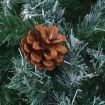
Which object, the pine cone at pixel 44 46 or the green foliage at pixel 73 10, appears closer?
the pine cone at pixel 44 46

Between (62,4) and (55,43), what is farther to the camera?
(62,4)

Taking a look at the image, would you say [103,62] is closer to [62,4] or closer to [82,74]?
[82,74]

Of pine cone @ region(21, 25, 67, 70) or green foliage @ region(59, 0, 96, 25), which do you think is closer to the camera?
pine cone @ region(21, 25, 67, 70)

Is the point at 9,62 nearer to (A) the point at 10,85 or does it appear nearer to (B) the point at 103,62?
(A) the point at 10,85

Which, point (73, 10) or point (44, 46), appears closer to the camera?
point (44, 46)

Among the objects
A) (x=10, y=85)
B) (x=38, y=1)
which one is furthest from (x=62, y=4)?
(x=10, y=85)

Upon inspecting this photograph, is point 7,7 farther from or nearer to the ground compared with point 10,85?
farther from the ground

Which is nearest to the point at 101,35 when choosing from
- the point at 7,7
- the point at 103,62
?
the point at 103,62
